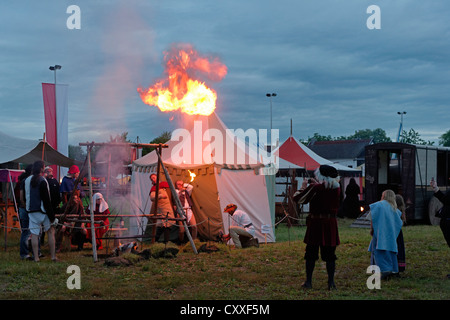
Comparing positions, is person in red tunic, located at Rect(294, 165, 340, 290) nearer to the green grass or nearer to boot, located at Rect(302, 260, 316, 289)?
boot, located at Rect(302, 260, 316, 289)

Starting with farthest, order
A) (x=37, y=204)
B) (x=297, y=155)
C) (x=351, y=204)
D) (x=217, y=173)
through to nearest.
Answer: (x=297, y=155) → (x=351, y=204) → (x=217, y=173) → (x=37, y=204)

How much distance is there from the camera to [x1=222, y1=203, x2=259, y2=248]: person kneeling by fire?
37.5 feet

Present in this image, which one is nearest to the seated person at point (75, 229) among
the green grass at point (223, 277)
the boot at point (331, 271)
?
the green grass at point (223, 277)

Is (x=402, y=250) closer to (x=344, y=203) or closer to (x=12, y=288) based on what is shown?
(x=12, y=288)

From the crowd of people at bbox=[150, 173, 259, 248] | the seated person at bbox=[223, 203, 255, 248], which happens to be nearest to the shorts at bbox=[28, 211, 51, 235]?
the crowd of people at bbox=[150, 173, 259, 248]

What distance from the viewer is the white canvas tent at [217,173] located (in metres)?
12.4

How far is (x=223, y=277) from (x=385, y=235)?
2510 millimetres

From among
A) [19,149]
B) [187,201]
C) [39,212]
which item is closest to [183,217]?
[187,201]

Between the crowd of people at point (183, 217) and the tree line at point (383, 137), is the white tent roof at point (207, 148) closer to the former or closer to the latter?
the crowd of people at point (183, 217)

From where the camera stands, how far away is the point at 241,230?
37.3ft

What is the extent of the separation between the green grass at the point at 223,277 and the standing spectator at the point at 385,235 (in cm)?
26

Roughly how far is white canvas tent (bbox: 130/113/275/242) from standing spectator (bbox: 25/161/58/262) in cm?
368

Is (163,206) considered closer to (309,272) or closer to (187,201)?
(187,201)
